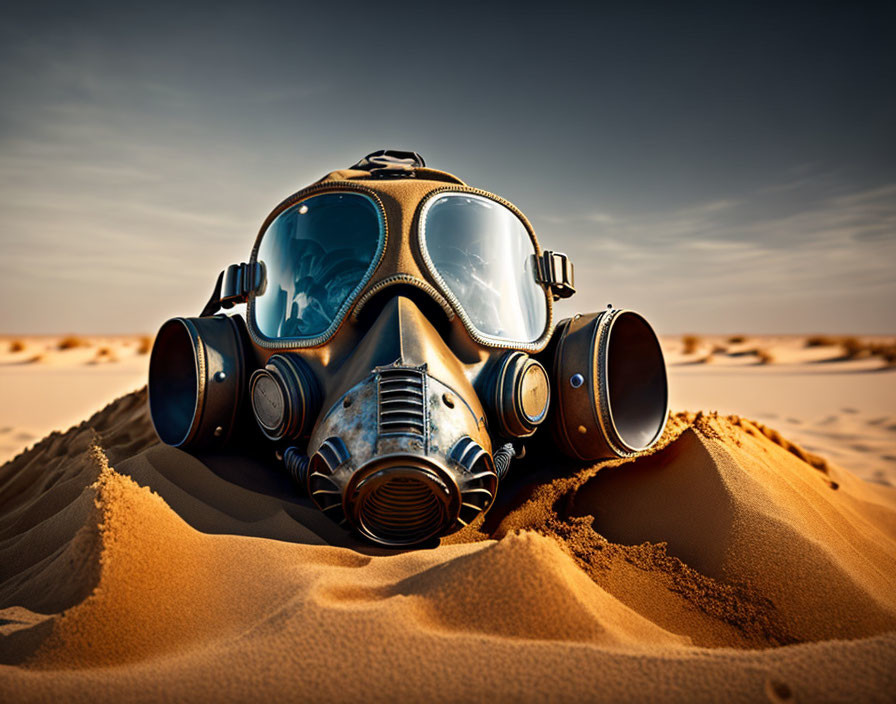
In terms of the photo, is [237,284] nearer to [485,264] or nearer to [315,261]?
[315,261]

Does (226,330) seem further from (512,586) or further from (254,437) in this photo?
(512,586)

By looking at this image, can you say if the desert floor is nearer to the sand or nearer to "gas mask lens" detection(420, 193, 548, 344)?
the sand

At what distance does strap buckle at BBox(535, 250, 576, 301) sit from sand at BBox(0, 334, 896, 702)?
2.91 feet

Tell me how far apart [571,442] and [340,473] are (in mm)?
1213

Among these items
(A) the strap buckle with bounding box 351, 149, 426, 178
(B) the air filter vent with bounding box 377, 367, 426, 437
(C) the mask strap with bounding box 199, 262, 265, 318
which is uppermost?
(A) the strap buckle with bounding box 351, 149, 426, 178

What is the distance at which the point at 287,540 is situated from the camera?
2.10m

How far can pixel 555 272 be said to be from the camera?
316 centimetres

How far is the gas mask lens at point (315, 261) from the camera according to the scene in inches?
108

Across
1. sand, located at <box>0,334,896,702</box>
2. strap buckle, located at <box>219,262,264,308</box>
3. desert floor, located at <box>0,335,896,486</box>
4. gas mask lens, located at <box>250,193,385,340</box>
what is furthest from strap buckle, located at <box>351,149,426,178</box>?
desert floor, located at <box>0,335,896,486</box>

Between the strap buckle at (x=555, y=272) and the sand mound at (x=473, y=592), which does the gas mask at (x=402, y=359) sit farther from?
the sand mound at (x=473, y=592)

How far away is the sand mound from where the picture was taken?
1.19m

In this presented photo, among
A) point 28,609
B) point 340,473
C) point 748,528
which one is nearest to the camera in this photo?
point 28,609

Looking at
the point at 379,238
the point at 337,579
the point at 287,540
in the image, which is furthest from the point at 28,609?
the point at 379,238

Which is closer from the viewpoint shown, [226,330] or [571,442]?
[571,442]
